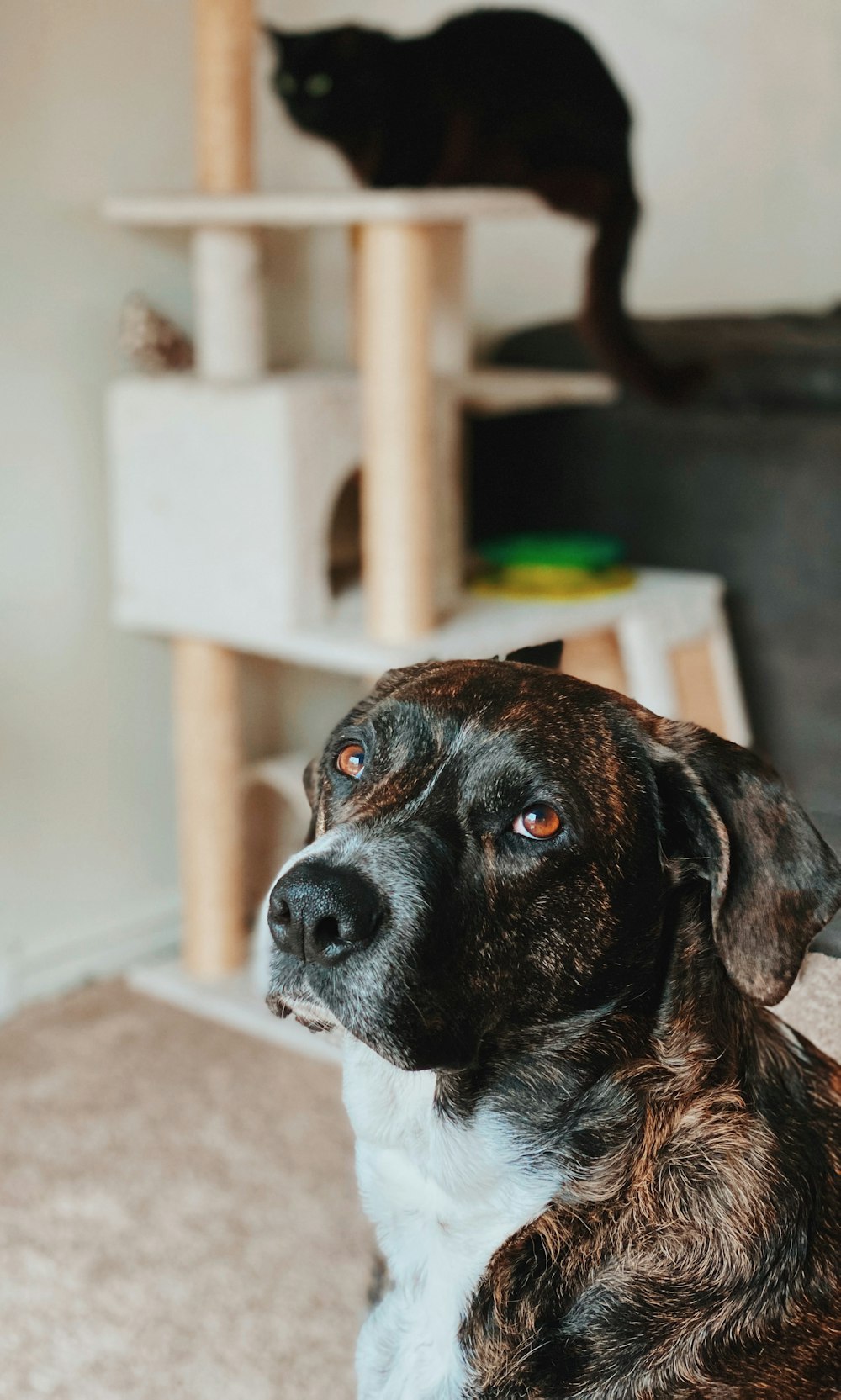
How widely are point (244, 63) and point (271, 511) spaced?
0.70 metres

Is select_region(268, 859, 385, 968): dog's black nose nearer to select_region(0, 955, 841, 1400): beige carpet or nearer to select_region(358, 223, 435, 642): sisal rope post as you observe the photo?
select_region(0, 955, 841, 1400): beige carpet

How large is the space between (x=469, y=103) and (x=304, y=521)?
73cm

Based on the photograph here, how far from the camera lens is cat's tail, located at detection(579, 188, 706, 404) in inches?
92.7

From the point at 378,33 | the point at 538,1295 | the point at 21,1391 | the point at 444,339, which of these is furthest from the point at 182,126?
the point at 538,1295

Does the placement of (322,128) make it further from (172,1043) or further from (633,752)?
(633,752)

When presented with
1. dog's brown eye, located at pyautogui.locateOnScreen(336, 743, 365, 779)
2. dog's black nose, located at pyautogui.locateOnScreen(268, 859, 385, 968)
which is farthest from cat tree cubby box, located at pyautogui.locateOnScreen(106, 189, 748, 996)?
dog's black nose, located at pyautogui.locateOnScreen(268, 859, 385, 968)

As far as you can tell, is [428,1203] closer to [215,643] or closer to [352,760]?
[352,760]

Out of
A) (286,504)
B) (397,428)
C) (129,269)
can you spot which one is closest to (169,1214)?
(286,504)

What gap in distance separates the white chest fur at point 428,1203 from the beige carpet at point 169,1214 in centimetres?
79

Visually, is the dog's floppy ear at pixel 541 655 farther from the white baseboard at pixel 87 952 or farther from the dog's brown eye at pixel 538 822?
the white baseboard at pixel 87 952

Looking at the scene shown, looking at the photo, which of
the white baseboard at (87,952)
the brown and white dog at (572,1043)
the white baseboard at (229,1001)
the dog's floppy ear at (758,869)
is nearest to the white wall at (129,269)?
the white baseboard at (87,952)

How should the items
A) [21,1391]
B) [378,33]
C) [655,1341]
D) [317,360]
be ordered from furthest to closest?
[317,360] < [378,33] < [21,1391] < [655,1341]

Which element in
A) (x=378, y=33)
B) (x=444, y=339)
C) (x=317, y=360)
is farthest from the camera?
(x=317, y=360)

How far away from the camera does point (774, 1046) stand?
824 mm
